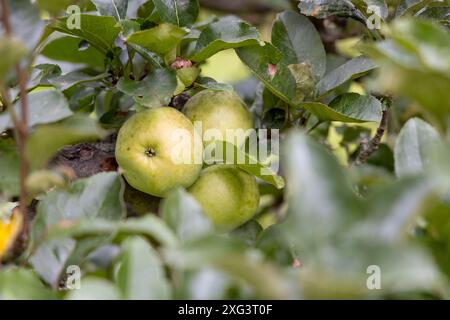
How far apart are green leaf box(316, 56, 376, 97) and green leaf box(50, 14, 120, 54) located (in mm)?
Result: 296

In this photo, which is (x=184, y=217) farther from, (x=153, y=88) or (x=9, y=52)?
(x=153, y=88)

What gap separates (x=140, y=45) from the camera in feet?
2.77

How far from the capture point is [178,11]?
92cm

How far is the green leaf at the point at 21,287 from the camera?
556 millimetres

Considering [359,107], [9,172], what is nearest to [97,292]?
[9,172]

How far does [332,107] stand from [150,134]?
0.27 m

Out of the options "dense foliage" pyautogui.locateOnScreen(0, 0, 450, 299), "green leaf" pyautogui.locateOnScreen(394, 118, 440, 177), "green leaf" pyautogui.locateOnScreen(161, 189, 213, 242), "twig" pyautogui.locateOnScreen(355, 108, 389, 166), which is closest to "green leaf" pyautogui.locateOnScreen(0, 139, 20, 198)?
"dense foliage" pyautogui.locateOnScreen(0, 0, 450, 299)

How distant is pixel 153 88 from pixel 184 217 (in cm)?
34

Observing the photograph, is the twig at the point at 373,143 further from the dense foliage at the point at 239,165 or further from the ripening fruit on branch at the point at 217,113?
the ripening fruit on branch at the point at 217,113

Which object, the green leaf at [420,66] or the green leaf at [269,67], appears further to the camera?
the green leaf at [269,67]

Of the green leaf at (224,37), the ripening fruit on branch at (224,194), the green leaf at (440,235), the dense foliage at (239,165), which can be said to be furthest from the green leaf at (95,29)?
the green leaf at (440,235)

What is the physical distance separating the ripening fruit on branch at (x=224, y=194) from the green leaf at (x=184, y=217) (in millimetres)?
314

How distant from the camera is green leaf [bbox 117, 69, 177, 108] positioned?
83cm

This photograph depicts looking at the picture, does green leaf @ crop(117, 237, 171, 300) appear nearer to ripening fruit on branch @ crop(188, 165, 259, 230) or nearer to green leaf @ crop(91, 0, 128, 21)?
ripening fruit on branch @ crop(188, 165, 259, 230)
